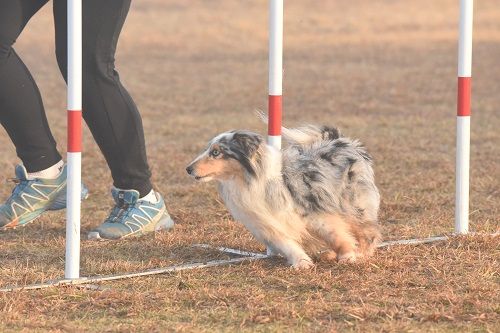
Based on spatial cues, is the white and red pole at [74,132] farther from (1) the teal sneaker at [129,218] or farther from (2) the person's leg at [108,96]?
(1) the teal sneaker at [129,218]

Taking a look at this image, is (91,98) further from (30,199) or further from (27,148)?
(30,199)

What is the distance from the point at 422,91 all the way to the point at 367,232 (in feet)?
31.9

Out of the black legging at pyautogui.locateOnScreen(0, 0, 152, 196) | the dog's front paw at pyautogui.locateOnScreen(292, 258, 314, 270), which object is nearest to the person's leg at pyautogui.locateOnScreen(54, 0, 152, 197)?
the black legging at pyautogui.locateOnScreen(0, 0, 152, 196)

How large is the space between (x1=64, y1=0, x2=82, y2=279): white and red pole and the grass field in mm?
242

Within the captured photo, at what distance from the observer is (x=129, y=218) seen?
612 cm

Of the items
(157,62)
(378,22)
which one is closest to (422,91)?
(157,62)

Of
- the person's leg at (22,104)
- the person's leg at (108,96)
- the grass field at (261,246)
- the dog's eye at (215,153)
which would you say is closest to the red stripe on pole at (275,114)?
the dog's eye at (215,153)

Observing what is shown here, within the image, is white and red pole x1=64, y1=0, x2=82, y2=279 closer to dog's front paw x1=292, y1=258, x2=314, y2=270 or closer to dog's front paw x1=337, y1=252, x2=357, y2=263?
dog's front paw x1=292, y1=258, x2=314, y2=270

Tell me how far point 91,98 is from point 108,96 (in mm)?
91

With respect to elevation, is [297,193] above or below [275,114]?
below

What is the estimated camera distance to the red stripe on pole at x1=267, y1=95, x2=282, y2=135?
18.2 ft

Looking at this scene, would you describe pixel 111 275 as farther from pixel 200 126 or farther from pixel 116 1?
pixel 200 126

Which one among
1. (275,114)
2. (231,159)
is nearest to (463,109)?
(275,114)

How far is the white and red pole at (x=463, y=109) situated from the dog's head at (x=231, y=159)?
125cm
